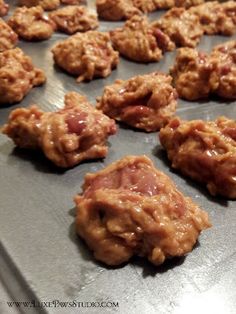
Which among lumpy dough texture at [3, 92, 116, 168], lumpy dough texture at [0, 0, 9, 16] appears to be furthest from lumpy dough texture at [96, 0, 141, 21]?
lumpy dough texture at [3, 92, 116, 168]

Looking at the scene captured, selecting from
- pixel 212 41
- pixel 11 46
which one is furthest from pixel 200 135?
pixel 212 41

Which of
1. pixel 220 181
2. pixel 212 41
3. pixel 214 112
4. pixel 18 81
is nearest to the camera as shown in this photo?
pixel 220 181

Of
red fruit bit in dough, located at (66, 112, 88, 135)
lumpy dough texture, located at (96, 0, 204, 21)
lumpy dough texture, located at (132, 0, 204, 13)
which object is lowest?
lumpy dough texture, located at (132, 0, 204, 13)

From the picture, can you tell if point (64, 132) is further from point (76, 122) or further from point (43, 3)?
point (43, 3)

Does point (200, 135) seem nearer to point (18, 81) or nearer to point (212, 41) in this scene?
point (18, 81)

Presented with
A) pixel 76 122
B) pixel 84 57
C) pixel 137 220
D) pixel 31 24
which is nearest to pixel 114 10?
pixel 31 24

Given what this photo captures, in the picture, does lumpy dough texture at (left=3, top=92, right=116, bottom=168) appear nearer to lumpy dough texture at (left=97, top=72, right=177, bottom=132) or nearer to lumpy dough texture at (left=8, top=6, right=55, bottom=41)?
lumpy dough texture at (left=97, top=72, right=177, bottom=132)
